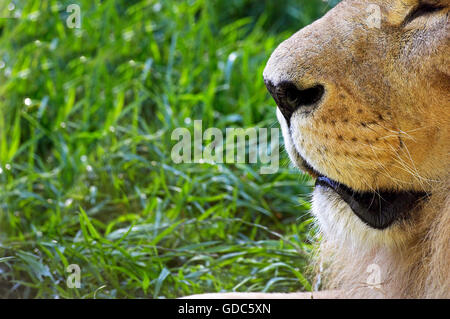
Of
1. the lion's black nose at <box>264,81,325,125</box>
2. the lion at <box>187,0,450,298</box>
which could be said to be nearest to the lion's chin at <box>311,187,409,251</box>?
the lion at <box>187,0,450,298</box>

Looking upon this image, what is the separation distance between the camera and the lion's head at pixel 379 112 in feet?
7.66

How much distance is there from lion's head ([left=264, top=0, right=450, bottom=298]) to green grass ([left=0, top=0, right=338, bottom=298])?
96 centimetres

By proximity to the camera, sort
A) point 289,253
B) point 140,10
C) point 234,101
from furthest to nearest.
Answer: point 140,10 < point 234,101 < point 289,253

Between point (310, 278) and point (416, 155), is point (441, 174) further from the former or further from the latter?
point (310, 278)

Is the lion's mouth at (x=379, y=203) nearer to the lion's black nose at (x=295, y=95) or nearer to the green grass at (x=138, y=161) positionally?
the lion's black nose at (x=295, y=95)

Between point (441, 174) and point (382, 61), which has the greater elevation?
point (382, 61)

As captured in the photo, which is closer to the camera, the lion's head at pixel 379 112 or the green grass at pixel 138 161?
the lion's head at pixel 379 112

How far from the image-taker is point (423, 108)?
7.61 ft

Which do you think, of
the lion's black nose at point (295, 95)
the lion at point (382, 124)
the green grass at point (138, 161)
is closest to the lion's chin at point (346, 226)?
the lion at point (382, 124)

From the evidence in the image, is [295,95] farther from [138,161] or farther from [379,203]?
[138,161]

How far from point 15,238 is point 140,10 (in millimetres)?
2285

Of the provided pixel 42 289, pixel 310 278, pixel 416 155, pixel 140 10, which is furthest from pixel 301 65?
pixel 140 10

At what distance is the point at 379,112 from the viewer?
7.76ft

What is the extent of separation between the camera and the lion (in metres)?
2.34
